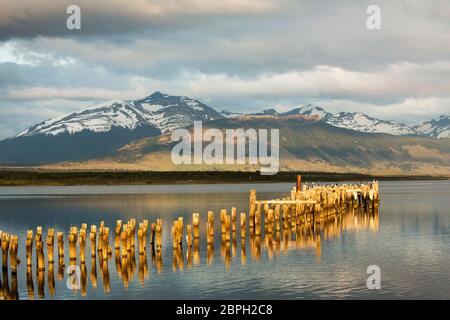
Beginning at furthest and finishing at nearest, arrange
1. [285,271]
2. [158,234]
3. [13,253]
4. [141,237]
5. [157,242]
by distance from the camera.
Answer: [157,242] → [158,234] → [141,237] → [285,271] → [13,253]

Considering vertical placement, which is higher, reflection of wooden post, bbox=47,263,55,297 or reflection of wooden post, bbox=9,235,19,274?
reflection of wooden post, bbox=9,235,19,274

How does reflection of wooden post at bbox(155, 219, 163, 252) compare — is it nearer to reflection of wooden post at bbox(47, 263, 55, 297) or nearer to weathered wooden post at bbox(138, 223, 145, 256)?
weathered wooden post at bbox(138, 223, 145, 256)

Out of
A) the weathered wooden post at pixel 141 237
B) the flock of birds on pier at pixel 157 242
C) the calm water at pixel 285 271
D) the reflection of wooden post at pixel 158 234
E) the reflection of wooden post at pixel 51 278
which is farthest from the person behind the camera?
the reflection of wooden post at pixel 158 234

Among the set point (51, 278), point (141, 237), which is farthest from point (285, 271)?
point (51, 278)

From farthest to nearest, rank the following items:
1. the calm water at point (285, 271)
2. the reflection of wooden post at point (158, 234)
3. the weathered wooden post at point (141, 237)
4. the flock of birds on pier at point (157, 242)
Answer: the reflection of wooden post at point (158, 234), the weathered wooden post at point (141, 237), the flock of birds on pier at point (157, 242), the calm water at point (285, 271)

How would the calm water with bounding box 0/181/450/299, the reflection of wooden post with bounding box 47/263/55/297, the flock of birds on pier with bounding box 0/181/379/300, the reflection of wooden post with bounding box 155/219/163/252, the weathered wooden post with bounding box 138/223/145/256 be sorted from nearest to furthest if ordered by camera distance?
the calm water with bounding box 0/181/450/299
the reflection of wooden post with bounding box 47/263/55/297
the flock of birds on pier with bounding box 0/181/379/300
the weathered wooden post with bounding box 138/223/145/256
the reflection of wooden post with bounding box 155/219/163/252

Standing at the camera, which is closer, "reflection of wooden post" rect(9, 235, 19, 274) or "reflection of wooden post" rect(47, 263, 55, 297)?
"reflection of wooden post" rect(47, 263, 55, 297)

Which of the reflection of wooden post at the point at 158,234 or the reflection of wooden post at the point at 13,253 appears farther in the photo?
the reflection of wooden post at the point at 158,234

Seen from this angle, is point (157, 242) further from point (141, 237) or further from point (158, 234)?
point (141, 237)

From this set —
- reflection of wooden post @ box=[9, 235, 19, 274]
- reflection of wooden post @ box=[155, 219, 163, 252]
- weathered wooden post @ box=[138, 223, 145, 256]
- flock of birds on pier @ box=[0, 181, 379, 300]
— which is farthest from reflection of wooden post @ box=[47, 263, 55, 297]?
reflection of wooden post @ box=[155, 219, 163, 252]

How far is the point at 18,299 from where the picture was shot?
28500mm

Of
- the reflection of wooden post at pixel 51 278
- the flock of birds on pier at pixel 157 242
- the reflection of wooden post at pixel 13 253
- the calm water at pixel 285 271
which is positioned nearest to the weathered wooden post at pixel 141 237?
the flock of birds on pier at pixel 157 242

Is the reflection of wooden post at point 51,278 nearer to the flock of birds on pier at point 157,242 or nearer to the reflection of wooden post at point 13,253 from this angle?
the flock of birds on pier at point 157,242
